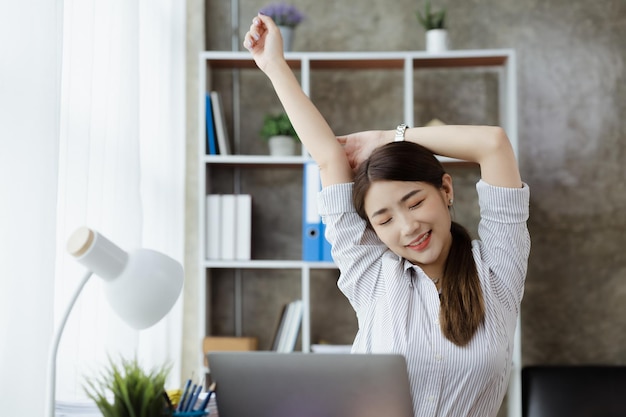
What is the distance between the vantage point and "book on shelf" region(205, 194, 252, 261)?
10.9ft

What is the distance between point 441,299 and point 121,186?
1.11 m

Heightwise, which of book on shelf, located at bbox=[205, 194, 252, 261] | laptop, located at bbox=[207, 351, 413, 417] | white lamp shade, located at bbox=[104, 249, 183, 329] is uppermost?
book on shelf, located at bbox=[205, 194, 252, 261]

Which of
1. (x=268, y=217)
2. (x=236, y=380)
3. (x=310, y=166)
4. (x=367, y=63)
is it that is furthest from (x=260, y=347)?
(x=236, y=380)

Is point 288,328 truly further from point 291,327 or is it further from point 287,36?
point 287,36

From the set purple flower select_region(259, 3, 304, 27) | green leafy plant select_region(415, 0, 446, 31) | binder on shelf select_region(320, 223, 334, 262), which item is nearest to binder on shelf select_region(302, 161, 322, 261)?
binder on shelf select_region(320, 223, 334, 262)

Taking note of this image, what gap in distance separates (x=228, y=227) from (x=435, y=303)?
1.69 m

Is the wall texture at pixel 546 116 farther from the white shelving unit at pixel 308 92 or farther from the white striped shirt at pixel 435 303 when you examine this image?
the white striped shirt at pixel 435 303

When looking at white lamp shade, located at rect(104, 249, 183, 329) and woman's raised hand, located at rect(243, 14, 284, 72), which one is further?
woman's raised hand, located at rect(243, 14, 284, 72)

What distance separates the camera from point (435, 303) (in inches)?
69.7

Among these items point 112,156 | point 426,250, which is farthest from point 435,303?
point 112,156

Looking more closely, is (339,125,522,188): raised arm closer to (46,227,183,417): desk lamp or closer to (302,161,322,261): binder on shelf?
(46,227,183,417): desk lamp

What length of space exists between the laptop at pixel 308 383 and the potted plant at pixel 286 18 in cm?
230

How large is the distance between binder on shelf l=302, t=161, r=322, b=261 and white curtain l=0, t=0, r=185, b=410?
1.65 ft

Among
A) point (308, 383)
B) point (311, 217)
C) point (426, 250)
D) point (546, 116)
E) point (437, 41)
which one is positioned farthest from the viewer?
point (546, 116)
